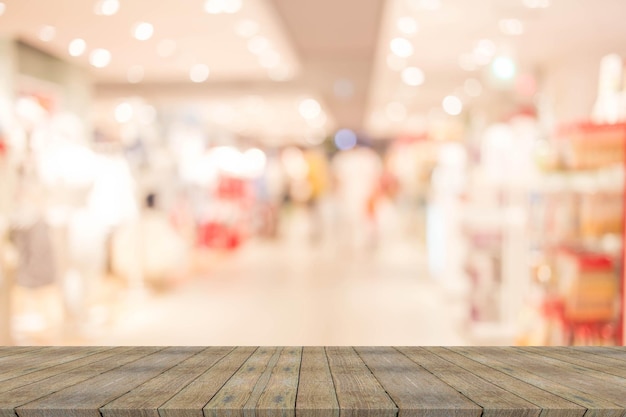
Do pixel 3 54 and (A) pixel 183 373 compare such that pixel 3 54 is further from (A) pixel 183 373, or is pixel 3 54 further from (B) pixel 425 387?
(B) pixel 425 387

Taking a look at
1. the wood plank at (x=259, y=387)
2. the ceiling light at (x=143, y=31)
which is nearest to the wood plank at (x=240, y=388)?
the wood plank at (x=259, y=387)

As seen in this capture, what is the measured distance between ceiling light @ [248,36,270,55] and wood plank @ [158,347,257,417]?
4541 mm

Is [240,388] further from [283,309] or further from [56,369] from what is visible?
[283,309]

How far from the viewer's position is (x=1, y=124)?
4.04 m

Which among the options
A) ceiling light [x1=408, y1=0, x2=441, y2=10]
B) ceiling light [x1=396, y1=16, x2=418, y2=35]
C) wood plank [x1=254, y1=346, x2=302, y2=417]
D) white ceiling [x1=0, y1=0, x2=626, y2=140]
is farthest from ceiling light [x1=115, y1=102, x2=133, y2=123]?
wood plank [x1=254, y1=346, x2=302, y2=417]

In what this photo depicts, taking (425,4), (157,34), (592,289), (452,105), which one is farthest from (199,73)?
(592,289)

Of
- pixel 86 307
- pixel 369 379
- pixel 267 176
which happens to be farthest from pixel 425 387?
pixel 267 176

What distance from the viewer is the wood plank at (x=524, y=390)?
1.55 m

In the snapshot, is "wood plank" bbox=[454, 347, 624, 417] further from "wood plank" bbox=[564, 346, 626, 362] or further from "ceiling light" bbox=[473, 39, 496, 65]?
"ceiling light" bbox=[473, 39, 496, 65]

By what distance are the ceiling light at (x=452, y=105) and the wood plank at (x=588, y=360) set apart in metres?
7.04

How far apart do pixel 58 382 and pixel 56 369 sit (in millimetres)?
176

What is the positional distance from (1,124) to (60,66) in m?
0.89

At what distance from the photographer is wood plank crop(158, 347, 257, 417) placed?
5.08ft

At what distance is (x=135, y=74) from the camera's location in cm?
604
